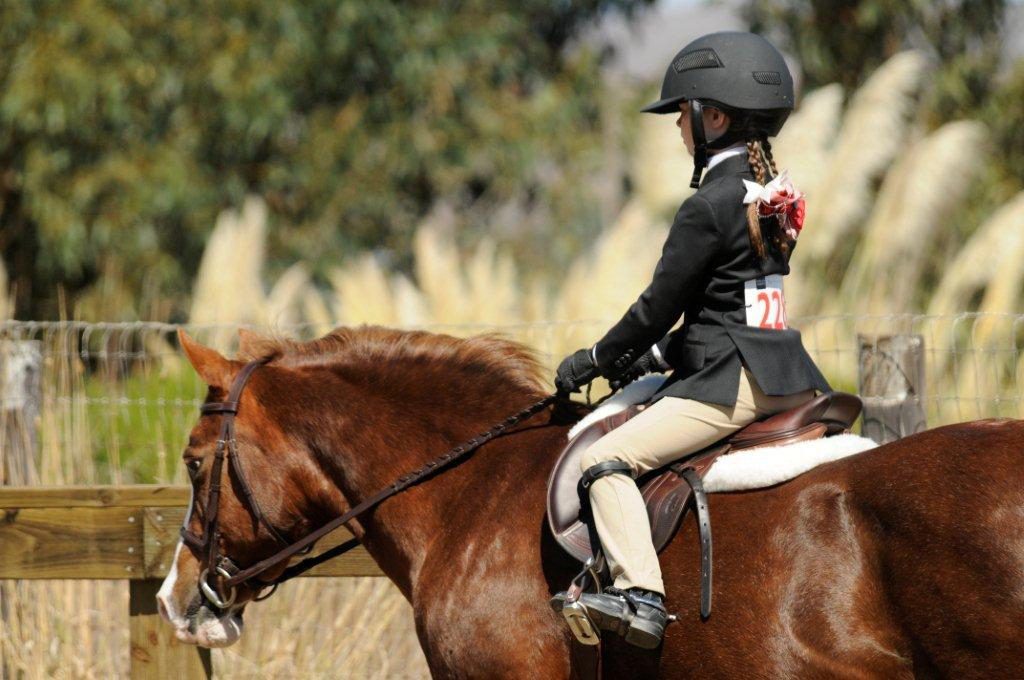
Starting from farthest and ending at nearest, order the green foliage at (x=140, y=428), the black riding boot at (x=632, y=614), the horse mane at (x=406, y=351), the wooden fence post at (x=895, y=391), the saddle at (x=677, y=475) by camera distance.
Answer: the green foliage at (x=140, y=428) → the wooden fence post at (x=895, y=391) → the horse mane at (x=406, y=351) → the saddle at (x=677, y=475) → the black riding boot at (x=632, y=614)

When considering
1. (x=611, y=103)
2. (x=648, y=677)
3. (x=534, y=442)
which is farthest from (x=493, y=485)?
(x=611, y=103)

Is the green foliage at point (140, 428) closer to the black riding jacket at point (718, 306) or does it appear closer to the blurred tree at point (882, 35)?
the black riding jacket at point (718, 306)

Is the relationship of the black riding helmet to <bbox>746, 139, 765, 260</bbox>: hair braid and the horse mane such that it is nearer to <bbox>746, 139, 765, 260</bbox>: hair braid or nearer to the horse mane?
<bbox>746, 139, 765, 260</bbox>: hair braid

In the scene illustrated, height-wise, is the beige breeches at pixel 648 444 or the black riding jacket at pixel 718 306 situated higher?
the black riding jacket at pixel 718 306

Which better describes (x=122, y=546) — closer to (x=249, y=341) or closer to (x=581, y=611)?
(x=249, y=341)

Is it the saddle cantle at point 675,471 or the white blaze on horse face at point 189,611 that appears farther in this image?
the white blaze on horse face at point 189,611

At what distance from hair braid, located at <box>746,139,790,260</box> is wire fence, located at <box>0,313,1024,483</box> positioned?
195cm

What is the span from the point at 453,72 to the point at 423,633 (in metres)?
13.3

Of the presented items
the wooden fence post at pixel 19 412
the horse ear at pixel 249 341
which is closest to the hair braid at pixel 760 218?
the horse ear at pixel 249 341

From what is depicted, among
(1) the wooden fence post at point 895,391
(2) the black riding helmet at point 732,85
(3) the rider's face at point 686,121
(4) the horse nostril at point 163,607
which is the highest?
(2) the black riding helmet at point 732,85

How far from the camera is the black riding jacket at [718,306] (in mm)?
3746

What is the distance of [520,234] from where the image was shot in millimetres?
19344

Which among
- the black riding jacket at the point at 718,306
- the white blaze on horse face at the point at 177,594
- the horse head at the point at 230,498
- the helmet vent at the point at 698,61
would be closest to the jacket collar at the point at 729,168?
the black riding jacket at the point at 718,306

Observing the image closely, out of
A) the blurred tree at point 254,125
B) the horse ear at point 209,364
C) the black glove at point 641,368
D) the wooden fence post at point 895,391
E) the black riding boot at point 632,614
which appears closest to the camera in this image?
the black riding boot at point 632,614
